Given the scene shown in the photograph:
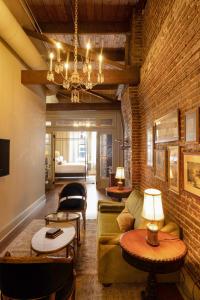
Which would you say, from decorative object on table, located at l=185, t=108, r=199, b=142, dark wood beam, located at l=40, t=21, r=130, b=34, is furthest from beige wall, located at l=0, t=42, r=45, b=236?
decorative object on table, located at l=185, t=108, r=199, b=142

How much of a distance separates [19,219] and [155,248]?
11.3 ft

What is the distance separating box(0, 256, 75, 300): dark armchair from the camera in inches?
57.7

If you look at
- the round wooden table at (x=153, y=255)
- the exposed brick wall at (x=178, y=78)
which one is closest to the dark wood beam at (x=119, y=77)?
the exposed brick wall at (x=178, y=78)

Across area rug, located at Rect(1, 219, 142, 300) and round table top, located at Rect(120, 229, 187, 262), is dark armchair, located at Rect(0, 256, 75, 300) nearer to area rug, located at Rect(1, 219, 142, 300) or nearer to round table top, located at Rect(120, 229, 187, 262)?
round table top, located at Rect(120, 229, 187, 262)

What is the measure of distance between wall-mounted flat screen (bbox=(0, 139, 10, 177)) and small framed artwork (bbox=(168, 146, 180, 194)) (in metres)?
2.75

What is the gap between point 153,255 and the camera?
1.94 meters

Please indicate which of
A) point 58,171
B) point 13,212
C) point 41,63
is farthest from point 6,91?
point 58,171

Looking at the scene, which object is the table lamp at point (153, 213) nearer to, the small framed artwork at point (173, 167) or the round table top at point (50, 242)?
the small framed artwork at point (173, 167)

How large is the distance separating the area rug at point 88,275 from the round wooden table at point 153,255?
0.25 m

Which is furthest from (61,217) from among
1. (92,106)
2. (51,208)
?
(92,106)

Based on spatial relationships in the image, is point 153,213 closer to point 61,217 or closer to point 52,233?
point 52,233

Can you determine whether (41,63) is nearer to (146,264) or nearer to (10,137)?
(10,137)

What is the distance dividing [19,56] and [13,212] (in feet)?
10.6

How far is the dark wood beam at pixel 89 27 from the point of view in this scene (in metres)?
4.99
